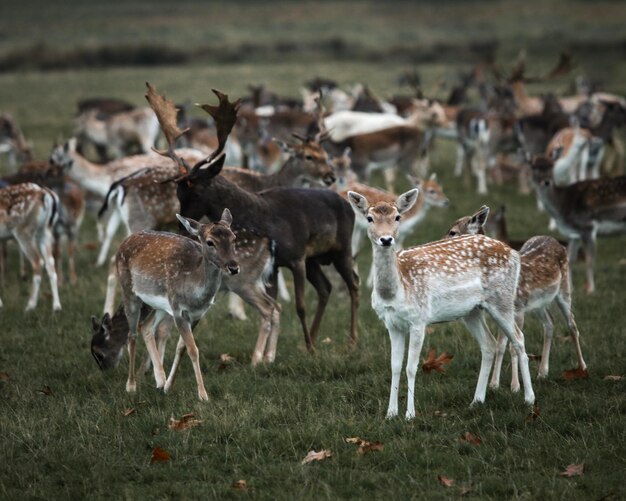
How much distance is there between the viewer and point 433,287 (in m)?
6.02

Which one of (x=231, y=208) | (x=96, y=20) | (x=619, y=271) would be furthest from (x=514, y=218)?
(x=96, y=20)

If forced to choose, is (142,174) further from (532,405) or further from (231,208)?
(532,405)

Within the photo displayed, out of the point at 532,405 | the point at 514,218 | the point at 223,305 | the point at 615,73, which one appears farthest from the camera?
the point at 615,73

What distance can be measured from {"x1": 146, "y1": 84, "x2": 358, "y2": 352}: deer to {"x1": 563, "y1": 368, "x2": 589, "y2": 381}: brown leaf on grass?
1907 millimetres

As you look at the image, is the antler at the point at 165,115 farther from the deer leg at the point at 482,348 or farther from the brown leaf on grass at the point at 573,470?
the brown leaf on grass at the point at 573,470

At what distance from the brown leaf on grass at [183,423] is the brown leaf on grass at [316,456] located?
845mm

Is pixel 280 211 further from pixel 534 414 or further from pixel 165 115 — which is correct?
pixel 534 414

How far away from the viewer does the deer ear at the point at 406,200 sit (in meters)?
6.22

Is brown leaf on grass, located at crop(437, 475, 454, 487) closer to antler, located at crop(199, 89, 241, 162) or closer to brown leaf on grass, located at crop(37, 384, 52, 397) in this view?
brown leaf on grass, located at crop(37, 384, 52, 397)

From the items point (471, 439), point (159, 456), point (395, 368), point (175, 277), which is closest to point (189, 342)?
point (175, 277)

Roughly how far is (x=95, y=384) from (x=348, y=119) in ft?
35.8

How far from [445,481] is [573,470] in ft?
2.21

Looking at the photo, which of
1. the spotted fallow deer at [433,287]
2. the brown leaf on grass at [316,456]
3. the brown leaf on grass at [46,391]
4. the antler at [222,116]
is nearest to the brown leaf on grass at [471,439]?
the spotted fallow deer at [433,287]

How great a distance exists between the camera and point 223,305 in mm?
9789
